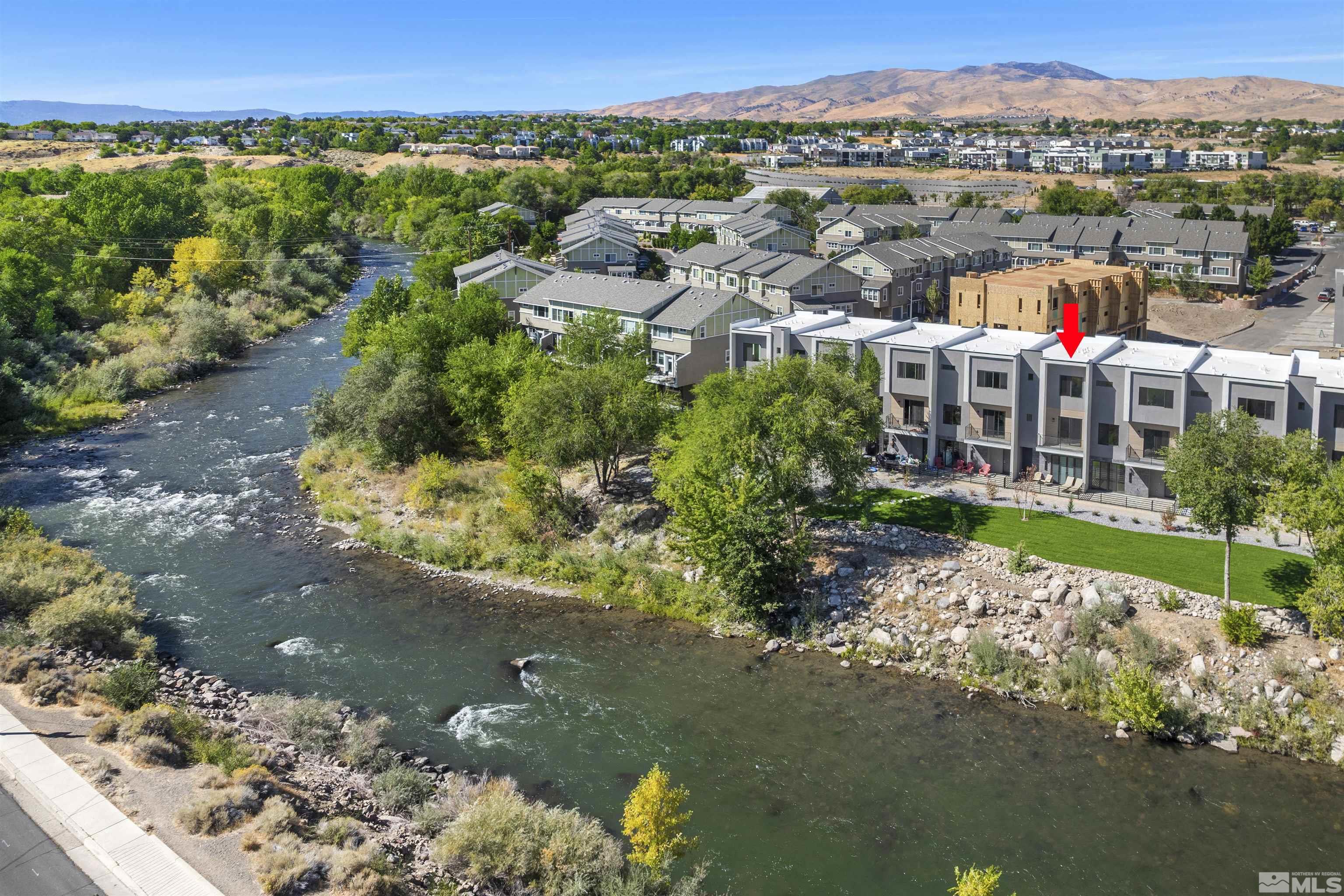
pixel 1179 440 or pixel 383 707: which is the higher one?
pixel 1179 440

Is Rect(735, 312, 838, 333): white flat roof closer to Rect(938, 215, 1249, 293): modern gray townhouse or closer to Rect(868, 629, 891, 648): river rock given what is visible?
Rect(868, 629, 891, 648): river rock

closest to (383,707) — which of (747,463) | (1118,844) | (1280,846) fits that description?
(747,463)

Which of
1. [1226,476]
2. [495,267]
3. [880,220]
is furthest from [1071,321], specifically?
[880,220]

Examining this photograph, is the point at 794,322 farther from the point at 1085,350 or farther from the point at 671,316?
the point at 1085,350

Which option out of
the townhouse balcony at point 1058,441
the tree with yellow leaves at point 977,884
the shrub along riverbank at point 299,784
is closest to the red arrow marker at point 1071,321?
the townhouse balcony at point 1058,441

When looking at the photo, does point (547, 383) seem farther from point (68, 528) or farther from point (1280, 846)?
point (1280, 846)
